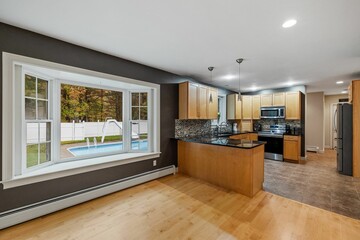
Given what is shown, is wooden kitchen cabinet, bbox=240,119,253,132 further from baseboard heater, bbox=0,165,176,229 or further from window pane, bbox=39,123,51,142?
window pane, bbox=39,123,51,142

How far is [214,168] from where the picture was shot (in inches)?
132

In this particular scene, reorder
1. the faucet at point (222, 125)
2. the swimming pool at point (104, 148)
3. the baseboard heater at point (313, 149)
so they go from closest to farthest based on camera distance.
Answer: the swimming pool at point (104, 148) → the faucet at point (222, 125) → the baseboard heater at point (313, 149)

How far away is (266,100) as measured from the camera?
579cm

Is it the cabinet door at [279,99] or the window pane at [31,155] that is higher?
the cabinet door at [279,99]

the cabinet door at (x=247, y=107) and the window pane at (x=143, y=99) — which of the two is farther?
the cabinet door at (x=247, y=107)

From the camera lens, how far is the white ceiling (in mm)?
1680

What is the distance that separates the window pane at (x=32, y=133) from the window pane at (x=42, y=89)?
1.49ft

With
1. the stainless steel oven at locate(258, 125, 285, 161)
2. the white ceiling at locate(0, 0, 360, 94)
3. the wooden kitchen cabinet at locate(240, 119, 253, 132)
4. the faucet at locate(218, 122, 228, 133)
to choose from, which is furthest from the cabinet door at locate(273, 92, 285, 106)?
the white ceiling at locate(0, 0, 360, 94)

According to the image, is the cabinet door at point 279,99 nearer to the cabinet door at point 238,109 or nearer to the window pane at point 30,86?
the cabinet door at point 238,109

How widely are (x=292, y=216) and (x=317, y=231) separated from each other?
31 centimetres

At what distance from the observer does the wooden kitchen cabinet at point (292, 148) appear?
489 cm

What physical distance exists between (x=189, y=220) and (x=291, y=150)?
427 cm

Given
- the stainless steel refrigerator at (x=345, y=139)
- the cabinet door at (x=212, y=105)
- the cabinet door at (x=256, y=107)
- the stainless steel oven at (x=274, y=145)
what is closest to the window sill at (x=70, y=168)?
the cabinet door at (x=212, y=105)

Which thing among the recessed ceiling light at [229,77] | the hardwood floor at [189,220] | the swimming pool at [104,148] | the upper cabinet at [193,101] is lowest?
the hardwood floor at [189,220]
